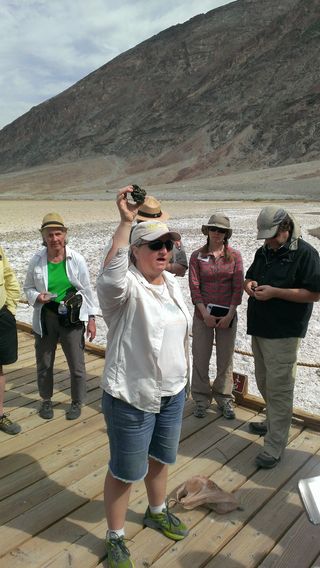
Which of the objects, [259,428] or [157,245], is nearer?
[157,245]

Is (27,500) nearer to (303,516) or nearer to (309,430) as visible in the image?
(303,516)

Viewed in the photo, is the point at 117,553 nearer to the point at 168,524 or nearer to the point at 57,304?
the point at 168,524

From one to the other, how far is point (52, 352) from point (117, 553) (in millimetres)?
2072

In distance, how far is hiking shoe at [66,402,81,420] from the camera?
4371 millimetres

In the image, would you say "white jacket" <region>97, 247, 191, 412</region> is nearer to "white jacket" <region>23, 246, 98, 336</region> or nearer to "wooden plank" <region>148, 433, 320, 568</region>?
"wooden plank" <region>148, 433, 320, 568</region>

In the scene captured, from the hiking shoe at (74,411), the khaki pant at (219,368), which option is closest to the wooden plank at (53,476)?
the hiking shoe at (74,411)

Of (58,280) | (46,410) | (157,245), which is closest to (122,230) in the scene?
(157,245)

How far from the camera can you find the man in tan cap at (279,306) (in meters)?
3.52

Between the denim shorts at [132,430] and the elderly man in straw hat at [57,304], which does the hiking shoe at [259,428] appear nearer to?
the elderly man in straw hat at [57,304]

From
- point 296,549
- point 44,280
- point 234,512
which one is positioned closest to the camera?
point 296,549

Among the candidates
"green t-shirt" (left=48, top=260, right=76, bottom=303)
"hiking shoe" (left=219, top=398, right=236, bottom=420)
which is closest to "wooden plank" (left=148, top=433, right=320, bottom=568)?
"hiking shoe" (left=219, top=398, right=236, bottom=420)

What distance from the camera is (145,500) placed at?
3.28 m

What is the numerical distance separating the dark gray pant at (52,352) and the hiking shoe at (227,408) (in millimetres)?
1245

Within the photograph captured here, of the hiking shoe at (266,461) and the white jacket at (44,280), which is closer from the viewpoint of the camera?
the hiking shoe at (266,461)
